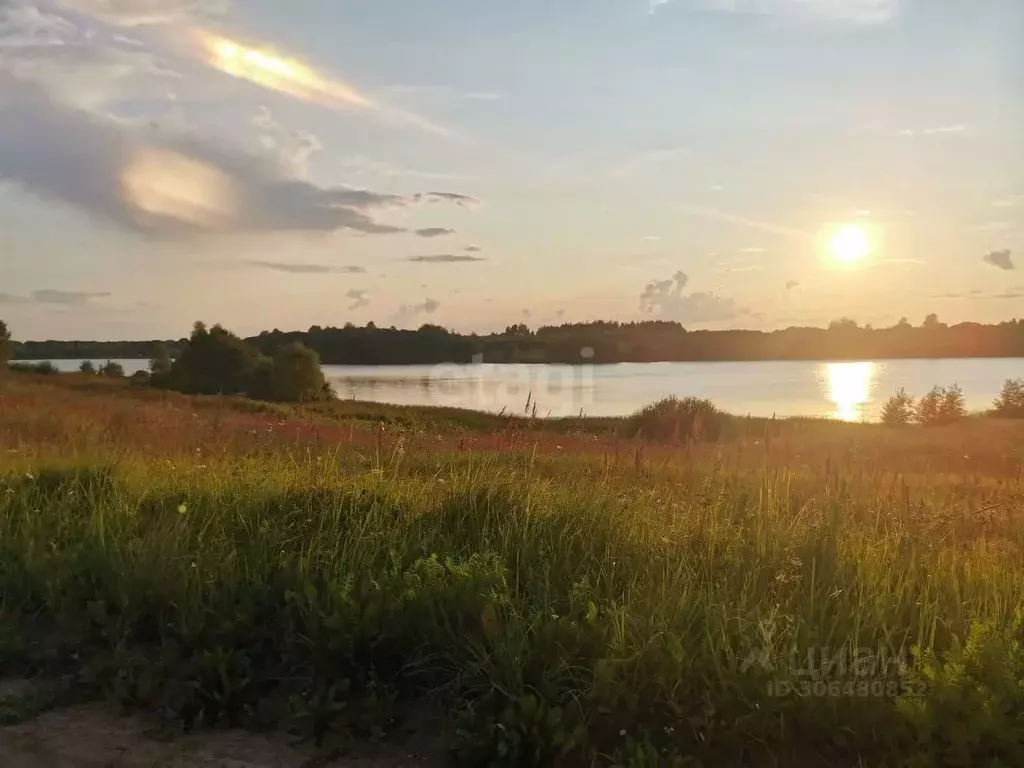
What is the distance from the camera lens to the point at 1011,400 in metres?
49.8

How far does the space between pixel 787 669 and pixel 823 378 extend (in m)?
105

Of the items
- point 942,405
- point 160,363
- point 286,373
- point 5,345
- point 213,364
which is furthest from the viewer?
point 160,363

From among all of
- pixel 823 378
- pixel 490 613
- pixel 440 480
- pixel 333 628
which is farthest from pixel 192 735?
pixel 823 378

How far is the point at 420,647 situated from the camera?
3760 millimetres

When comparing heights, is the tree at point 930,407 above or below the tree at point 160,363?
below

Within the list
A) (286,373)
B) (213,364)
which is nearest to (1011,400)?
(286,373)

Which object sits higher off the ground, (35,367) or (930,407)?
(35,367)

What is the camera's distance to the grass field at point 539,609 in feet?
10.4

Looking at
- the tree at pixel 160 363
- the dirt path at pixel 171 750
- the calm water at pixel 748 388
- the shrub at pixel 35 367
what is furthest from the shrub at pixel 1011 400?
the tree at pixel 160 363

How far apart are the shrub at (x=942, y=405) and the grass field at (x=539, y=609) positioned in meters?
44.5

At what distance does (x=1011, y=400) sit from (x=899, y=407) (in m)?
9.03

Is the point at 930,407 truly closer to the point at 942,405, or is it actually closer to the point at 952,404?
the point at 942,405

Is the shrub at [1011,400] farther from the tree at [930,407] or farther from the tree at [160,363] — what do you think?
the tree at [160,363]

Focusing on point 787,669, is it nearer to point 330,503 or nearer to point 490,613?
point 490,613
